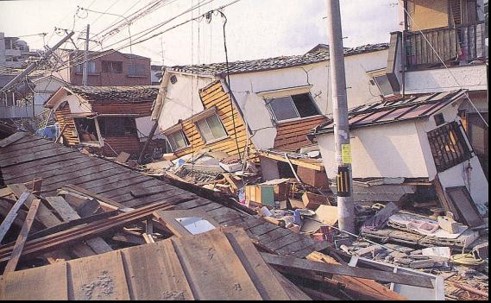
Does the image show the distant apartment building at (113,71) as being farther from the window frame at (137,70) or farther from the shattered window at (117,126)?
the shattered window at (117,126)

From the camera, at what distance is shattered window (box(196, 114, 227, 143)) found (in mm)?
16219

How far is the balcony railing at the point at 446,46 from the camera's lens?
11.3 meters

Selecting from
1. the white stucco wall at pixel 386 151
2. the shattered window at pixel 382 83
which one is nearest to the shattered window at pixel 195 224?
the white stucco wall at pixel 386 151

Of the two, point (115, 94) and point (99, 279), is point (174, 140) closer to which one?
point (115, 94)

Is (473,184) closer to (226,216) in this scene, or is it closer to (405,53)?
(405,53)

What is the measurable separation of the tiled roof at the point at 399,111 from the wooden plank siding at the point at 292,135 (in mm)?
4016

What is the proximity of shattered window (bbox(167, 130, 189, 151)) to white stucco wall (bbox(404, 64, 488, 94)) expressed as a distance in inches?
370

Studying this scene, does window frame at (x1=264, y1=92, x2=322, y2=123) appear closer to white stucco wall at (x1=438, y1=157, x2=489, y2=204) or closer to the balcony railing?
the balcony railing

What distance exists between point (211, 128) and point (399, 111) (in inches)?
324

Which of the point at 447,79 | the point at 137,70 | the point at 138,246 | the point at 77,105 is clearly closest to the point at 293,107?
the point at 447,79

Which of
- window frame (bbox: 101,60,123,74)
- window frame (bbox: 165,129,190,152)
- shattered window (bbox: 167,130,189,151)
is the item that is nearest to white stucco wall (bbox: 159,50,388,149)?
window frame (bbox: 165,129,190,152)

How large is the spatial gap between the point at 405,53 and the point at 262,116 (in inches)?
196

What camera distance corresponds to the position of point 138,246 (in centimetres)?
350

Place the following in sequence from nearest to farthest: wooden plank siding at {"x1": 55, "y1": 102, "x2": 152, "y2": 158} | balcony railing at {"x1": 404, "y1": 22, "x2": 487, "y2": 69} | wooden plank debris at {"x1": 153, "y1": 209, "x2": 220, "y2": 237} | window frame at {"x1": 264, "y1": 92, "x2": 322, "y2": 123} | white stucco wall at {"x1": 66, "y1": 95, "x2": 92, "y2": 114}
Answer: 1. wooden plank debris at {"x1": 153, "y1": 209, "x2": 220, "y2": 237}
2. balcony railing at {"x1": 404, "y1": 22, "x2": 487, "y2": 69}
3. window frame at {"x1": 264, "y1": 92, "x2": 322, "y2": 123}
4. white stucco wall at {"x1": 66, "y1": 95, "x2": 92, "y2": 114}
5. wooden plank siding at {"x1": 55, "y1": 102, "x2": 152, "y2": 158}
